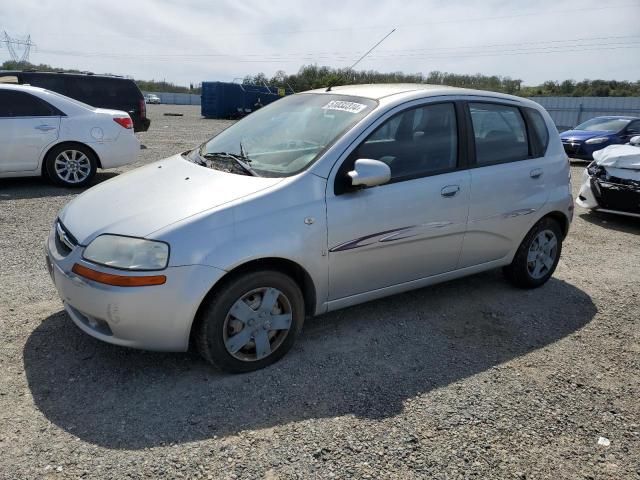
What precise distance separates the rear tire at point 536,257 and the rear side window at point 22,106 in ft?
22.6

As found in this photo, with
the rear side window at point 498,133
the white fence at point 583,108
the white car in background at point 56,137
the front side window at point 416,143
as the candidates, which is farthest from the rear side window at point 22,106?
the white fence at point 583,108

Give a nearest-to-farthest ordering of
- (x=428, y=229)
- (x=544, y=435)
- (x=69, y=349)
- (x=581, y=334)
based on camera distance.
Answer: (x=544, y=435) → (x=69, y=349) → (x=428, y=229) → (x=581, y=334)

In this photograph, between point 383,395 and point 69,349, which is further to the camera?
point 69,349

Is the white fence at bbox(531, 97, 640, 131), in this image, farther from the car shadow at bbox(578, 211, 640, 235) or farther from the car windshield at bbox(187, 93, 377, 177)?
the car windshield at bbox(187, 93, 377, 177)

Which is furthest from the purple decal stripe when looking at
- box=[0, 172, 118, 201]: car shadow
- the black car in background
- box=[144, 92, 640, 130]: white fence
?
box=[144, 92, 640, 130]: white fence

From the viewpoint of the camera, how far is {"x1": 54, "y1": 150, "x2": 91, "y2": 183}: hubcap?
7965mm

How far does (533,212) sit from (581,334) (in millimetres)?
1077

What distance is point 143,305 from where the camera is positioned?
2.80 meters

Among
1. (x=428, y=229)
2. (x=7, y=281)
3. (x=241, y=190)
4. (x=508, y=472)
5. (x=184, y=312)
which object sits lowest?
(x=508, y=472)

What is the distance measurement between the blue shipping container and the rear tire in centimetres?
2769

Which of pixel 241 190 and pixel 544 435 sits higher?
pixel 241 190

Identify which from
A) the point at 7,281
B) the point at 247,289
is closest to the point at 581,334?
the point at 247,289

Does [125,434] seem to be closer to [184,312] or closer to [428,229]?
[184,312]

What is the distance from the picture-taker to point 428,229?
3750 mm
